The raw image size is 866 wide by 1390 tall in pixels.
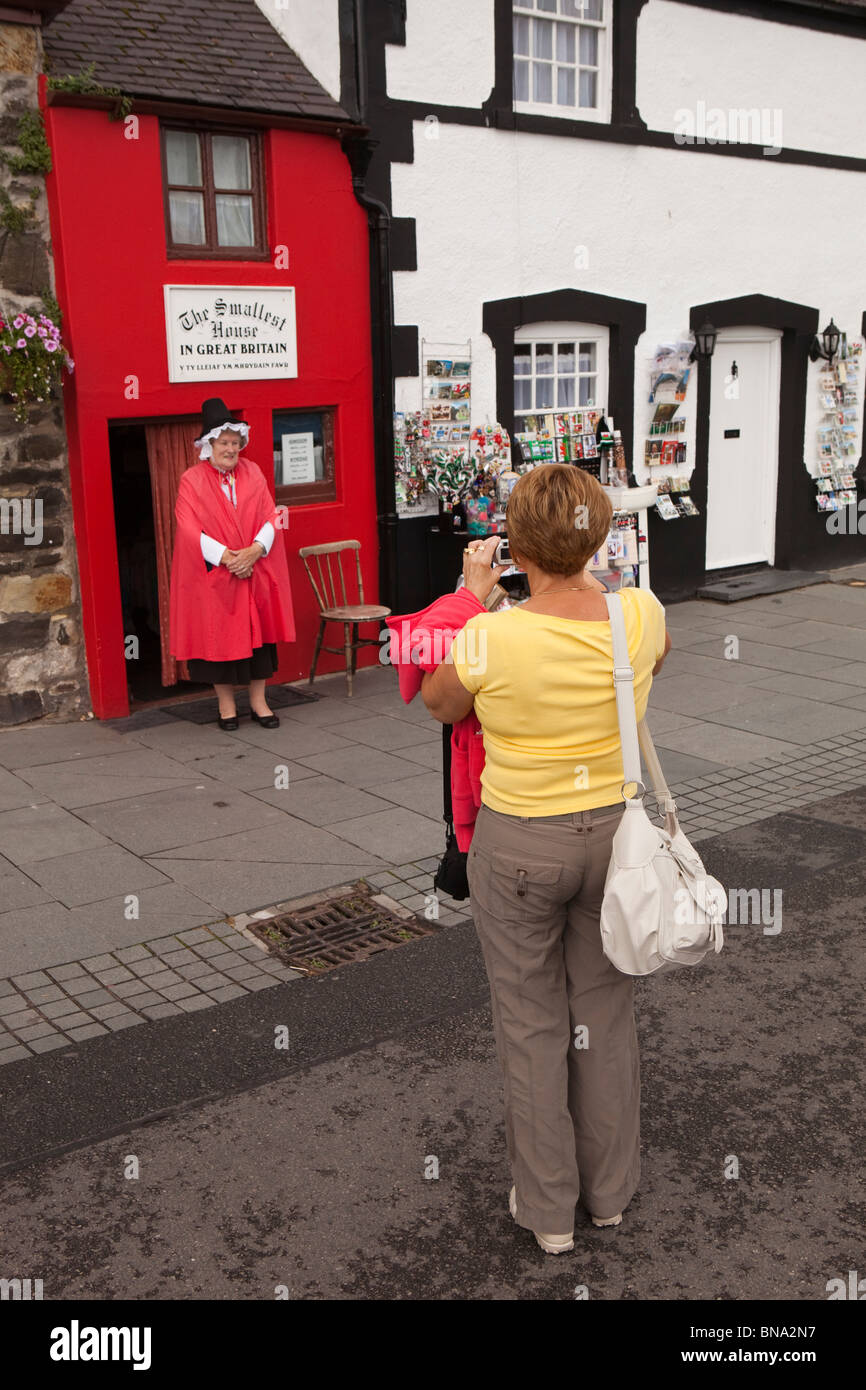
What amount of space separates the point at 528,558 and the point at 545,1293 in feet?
6.30

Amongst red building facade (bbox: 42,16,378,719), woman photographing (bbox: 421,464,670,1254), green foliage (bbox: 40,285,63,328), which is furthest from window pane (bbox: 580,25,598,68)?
woman photographing (bbox: 421,464,670,1254)

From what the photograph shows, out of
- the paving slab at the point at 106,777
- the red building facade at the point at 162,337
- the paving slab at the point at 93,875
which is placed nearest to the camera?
the paving slab at the point at 93,875

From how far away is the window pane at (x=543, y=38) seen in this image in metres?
10.7

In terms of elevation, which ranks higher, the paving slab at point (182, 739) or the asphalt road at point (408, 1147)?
the paving slab at point (182, 739)

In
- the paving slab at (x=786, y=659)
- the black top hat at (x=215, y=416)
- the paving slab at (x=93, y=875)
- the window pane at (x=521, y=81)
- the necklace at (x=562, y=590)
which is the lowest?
the paving slab at (x=93, y=875)

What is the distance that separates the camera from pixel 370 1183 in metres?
3.92

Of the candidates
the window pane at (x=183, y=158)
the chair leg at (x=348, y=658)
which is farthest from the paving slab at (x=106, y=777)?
the window pane at (x=183, y=158)

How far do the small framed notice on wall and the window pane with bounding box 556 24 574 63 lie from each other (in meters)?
4.14

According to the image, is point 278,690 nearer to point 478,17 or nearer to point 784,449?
point 478,17

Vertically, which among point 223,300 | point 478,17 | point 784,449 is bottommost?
point 784,449

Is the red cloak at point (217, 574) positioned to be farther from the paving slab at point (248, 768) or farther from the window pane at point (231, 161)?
the window pane at point (231, 161)

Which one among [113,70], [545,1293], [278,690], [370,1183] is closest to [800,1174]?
[545,1293]

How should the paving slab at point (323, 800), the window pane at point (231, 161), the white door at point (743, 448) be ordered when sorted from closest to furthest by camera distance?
the paving slab at point (323, 800), the window pane at point (231, 161), the white door at point (743, 448)

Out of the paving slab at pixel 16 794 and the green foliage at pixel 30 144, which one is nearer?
the paving slab at pixel 16 794
